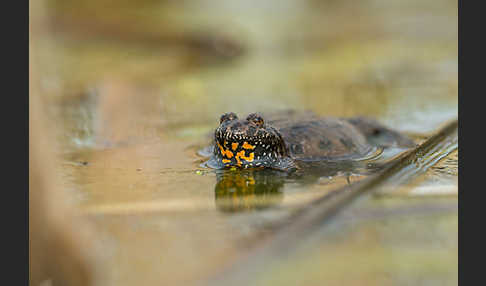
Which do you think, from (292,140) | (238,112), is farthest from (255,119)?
(238,112)

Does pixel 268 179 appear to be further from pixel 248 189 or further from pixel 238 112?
pixel 238 112

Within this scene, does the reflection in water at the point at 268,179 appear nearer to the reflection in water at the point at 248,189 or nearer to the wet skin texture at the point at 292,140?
the reflection in water at the point at 248,189

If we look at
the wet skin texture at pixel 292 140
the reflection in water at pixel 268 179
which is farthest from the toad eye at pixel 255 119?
the reflection in water at pixel 268 179

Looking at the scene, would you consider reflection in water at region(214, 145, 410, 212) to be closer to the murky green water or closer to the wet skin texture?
the murky green water

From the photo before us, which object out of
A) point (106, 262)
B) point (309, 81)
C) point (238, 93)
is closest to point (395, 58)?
point (309, 81)

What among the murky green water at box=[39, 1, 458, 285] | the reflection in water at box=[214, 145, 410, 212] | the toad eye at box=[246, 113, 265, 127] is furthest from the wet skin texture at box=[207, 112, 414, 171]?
the murky green water at box=[39, 1, 458, 285]

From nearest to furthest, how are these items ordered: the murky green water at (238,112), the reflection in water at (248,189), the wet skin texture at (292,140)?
1. the murky green water at (238,112)
2. the reflection in water at (248,189)
3. the wet skin texture at (292,140)
